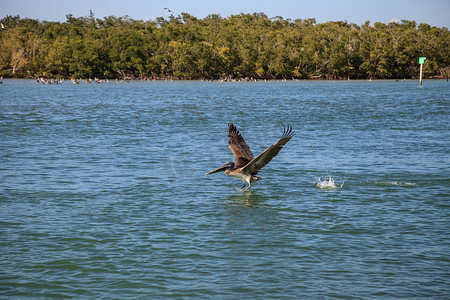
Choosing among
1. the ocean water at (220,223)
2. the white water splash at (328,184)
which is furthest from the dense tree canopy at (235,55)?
the white water splash at (328,184)

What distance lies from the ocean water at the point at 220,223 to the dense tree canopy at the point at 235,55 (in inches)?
5850

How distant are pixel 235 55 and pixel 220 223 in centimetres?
16820

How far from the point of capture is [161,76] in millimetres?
187500

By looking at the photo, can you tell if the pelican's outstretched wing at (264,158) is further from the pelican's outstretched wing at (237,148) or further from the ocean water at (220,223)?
the ocean water at (220,223)

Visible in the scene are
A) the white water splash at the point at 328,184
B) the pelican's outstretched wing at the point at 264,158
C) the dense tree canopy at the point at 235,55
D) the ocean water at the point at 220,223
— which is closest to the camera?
the ocean water at the point at 220,223

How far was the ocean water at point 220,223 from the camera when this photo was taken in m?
10.5

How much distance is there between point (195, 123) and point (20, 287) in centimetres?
3217

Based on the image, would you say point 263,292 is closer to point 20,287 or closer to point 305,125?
point 20,287

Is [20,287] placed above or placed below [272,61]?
below

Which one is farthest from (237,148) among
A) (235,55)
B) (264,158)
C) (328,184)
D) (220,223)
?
(235,55)

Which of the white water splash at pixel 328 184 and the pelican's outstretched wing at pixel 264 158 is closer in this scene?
the pelican's outstretched wing at pixel 264 158

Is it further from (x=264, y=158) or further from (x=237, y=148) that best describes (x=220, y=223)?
(x=237, y=148)

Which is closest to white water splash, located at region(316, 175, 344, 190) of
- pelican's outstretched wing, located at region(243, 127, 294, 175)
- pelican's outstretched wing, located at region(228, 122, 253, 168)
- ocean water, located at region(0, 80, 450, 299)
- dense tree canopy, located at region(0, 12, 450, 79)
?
ocean water, located at region(0, 80, 450, 299)

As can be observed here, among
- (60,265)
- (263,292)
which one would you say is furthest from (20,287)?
(263,292)
